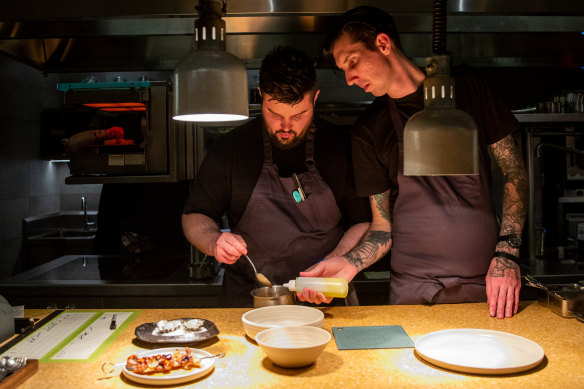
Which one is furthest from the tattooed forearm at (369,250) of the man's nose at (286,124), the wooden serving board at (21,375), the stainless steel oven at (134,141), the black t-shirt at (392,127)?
the stainless steel oven at (134,141)

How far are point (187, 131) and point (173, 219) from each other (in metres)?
1.10

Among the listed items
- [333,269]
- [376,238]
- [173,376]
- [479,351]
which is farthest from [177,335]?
[376,238]

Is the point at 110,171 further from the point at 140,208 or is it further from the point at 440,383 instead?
the point at 440,383

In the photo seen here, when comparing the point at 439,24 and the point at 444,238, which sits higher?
the point at 439,24

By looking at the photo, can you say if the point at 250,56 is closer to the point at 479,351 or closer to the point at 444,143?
the point at 444,143

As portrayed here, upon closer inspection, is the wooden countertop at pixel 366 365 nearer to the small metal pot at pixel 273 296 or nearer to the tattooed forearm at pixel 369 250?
the small metal pot at pixel 273 296

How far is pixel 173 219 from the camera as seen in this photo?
434cm

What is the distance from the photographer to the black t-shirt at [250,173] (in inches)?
96.4

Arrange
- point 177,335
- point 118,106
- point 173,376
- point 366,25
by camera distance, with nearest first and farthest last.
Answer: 1. point 173,376
2. point 177,335
3. point 366,25
4. point 118,106

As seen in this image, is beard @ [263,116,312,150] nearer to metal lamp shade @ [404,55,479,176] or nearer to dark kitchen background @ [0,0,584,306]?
dark kitchen background @ [0,0,584,306]

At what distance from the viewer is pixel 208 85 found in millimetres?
1371

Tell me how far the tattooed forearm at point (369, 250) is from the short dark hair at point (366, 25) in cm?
77

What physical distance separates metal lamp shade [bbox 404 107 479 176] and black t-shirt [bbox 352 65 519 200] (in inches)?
31.5

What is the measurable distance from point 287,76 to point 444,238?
3.00ft
